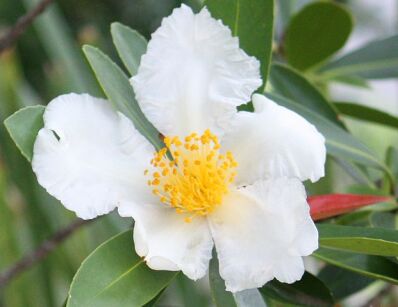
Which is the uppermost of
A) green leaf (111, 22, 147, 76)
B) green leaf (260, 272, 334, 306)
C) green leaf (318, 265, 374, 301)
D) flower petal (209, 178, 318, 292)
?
green leaf (111, 22, 147, 76)

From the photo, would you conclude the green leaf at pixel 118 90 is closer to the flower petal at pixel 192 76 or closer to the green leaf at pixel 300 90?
the flower petal at pixel 192 76

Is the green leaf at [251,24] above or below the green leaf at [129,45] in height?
below

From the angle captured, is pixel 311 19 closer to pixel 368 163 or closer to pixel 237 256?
pixel 368 163

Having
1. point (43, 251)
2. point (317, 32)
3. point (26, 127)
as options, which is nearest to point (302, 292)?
point (26, 127)

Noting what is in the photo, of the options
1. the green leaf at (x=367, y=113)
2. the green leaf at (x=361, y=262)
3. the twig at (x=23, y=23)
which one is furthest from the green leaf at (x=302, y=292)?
→ the twig at (x=23, y=23)

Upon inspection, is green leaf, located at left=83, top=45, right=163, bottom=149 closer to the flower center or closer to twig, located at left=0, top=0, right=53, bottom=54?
the flower center

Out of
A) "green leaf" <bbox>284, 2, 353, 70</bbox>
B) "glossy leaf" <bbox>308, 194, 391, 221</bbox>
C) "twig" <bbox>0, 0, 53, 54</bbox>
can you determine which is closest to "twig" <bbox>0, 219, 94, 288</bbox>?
→ "twig" <bbox>0, 0, 53, 54</bbox>
